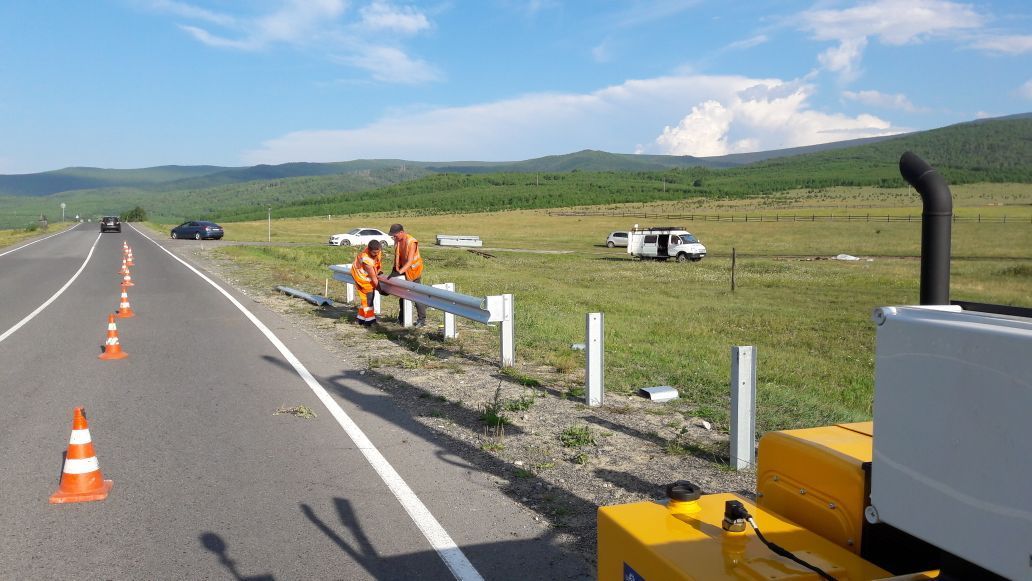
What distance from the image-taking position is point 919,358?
2176 mm

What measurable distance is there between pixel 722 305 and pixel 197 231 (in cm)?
4443

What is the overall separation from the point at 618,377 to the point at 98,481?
5.42 metres

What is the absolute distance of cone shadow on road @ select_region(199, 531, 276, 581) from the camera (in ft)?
13.7

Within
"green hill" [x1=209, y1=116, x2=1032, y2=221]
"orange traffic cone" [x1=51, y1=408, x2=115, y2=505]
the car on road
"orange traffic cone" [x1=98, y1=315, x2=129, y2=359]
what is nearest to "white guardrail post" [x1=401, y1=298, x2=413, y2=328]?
"orange traffic cone" [x1=98, y1=315, x2=129, y2=359]

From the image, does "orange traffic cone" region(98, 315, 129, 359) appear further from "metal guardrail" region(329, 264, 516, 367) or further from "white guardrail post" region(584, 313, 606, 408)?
"white guardrail post" region(584, 313, 606, 408)

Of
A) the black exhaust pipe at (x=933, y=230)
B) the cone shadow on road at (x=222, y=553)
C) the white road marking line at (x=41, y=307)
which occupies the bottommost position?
the cone shadow on road at (x=222, y=553)

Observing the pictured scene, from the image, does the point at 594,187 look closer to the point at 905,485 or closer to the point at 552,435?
the point at 552,435

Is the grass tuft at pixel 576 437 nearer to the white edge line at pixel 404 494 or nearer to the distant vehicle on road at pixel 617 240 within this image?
the white edge line at pixel 404 494

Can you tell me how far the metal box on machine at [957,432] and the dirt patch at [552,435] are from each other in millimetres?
2442

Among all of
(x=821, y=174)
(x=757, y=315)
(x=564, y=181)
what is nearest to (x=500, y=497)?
(x=757, y=315)

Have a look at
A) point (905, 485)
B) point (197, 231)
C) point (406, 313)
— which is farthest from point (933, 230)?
point (197, 231)

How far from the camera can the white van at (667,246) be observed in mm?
41000

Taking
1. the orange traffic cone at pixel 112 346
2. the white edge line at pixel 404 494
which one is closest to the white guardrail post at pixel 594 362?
the white edge line at pixel 404 494

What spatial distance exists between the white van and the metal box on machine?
39.2 meters
